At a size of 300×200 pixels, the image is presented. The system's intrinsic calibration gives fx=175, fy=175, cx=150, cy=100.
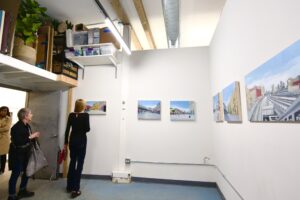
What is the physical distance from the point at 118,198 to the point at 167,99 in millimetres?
2059

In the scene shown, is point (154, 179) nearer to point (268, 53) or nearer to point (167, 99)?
point (167, 99)

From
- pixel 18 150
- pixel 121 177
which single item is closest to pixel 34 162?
pixel 18 150

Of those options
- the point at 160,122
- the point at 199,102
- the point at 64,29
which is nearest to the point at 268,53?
the point at 199,102

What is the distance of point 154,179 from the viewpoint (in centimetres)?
360

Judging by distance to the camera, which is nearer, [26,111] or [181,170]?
[26,111]

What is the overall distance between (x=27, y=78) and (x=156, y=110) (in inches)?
100

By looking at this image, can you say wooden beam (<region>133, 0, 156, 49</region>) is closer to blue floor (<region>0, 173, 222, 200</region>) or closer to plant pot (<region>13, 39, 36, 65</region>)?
plant pot (<region>13, 39, 36, 65</region>)

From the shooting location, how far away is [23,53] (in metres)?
2.87

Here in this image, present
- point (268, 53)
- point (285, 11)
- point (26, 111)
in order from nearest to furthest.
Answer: point (285, 11)
point (268, 53)
point (26, 111)

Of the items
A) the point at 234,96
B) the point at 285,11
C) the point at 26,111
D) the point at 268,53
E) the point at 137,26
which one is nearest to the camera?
the point at 285,11

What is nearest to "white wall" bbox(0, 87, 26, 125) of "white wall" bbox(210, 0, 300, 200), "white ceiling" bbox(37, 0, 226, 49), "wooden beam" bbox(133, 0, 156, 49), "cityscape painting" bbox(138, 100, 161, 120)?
"white ceiling" bbox(37, 0, 226, 49)

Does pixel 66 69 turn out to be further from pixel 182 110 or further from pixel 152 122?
pixel 182 110

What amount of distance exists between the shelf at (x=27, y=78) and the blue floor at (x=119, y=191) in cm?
197

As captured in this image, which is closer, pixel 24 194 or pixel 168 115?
pixel 24 194
